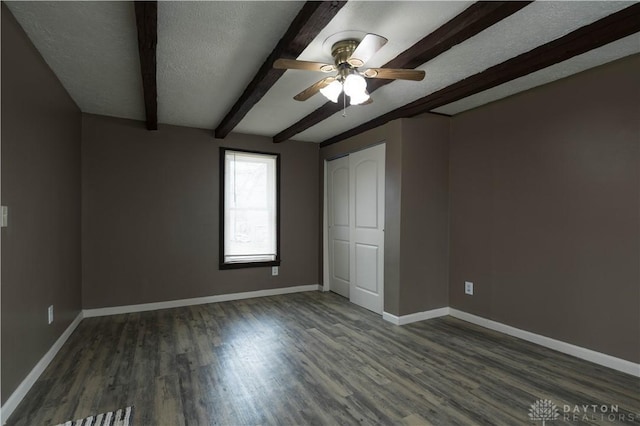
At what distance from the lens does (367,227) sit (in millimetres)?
4020

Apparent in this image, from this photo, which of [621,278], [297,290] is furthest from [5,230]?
[621,278]

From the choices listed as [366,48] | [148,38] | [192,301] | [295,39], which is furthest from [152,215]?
[366,48]

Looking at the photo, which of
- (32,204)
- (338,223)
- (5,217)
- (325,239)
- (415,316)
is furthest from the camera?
(325,239)

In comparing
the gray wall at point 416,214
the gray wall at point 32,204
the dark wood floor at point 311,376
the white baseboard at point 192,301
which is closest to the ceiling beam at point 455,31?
the gray wall at point 416,214

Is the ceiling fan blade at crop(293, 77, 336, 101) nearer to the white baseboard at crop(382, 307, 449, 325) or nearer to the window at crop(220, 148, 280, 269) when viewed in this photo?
the window at crop(220, 148, 280, 269)

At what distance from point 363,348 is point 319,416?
3.38ft

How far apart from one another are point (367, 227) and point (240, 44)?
2.55 meters

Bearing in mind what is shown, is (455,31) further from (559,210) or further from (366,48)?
(559,210)

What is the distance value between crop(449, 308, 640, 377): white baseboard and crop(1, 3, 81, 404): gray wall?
3.85 m

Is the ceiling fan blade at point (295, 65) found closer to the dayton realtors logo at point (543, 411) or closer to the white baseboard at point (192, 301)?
the dayton realtors logo at point (543, 411)

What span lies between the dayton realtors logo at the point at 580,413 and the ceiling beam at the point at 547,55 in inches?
88.6

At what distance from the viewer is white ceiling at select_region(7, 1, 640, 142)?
1804mm

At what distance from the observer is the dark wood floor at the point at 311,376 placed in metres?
1.90

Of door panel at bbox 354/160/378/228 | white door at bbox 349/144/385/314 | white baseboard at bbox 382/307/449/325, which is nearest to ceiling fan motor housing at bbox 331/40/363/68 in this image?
white door at bbox 349/144/385/314
